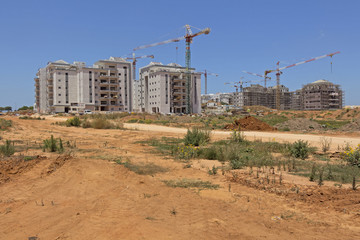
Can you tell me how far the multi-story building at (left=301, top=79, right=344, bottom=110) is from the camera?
14150 centimetres

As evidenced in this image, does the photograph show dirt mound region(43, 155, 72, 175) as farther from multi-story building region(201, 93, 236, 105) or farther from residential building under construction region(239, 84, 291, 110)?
multi-story building region(201, 93, 236, 105)

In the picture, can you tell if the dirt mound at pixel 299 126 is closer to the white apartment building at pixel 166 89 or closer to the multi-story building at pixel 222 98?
the white apartment building at pixel 166 89

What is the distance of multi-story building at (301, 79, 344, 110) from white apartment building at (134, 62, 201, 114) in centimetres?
7475

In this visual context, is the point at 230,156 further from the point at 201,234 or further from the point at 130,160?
the point at 201,234

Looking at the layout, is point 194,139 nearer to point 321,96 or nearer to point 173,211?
point 173,211

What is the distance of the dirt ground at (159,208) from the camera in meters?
4.39

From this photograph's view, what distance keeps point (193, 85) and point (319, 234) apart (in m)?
101

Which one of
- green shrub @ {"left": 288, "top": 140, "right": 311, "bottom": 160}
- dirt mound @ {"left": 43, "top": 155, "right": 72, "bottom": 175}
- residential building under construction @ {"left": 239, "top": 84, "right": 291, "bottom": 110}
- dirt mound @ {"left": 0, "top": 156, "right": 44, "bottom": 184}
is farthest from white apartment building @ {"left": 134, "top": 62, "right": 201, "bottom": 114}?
dirt mound @ {"left": 0, "top": 156, "right": 44, "bottom": 184}

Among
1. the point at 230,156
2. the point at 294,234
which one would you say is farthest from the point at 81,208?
the point at 230,156

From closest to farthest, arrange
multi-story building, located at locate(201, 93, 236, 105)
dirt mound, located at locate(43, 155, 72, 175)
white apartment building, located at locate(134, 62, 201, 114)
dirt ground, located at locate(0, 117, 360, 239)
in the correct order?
dirt ground, located at locate(0, 117, 360, 239) → dirt mound, located at locate(43, 155, 72, 175) → white apartment building, located at locate(134, 62, 201, 114) → multi-story building, located at locate(201, 93, 236, 105)

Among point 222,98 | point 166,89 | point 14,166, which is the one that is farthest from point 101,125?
point 222,98

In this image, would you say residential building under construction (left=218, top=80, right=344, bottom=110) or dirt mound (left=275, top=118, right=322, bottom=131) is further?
residential building under construction (left=218, top=80, right=344, bottom=110)

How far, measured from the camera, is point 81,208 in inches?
214

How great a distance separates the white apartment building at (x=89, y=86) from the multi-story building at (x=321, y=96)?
10123 cm
